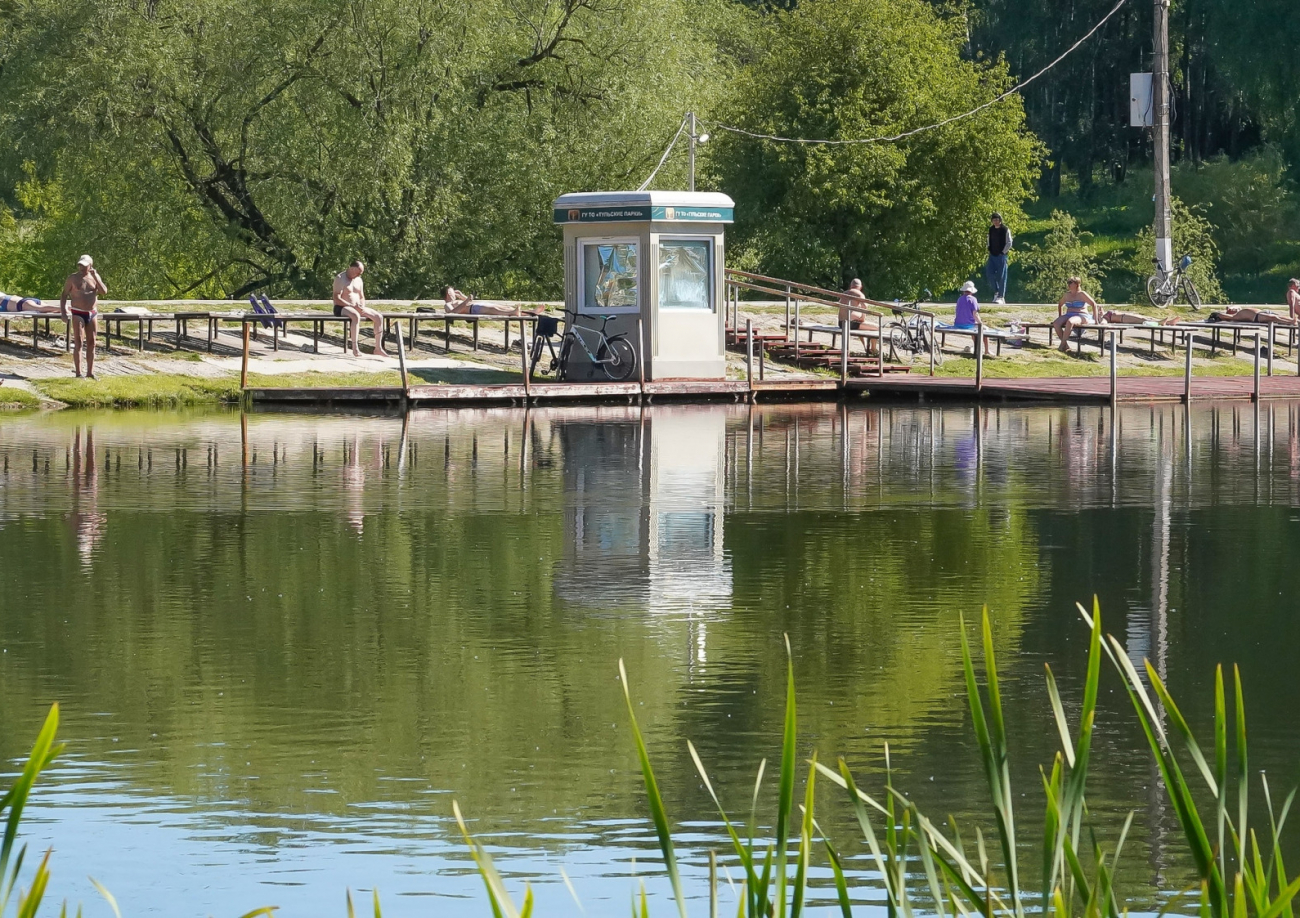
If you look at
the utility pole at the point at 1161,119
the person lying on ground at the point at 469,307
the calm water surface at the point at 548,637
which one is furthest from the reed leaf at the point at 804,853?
the utility pole at the point at 1161,119

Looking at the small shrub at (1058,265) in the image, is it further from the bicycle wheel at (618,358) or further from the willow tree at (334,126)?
the bicycle wheel at (618,358)

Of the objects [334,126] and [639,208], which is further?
[334,126]

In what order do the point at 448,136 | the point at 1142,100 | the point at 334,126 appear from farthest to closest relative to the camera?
1. the point at 448,136
2. the point at 334,126
3. the point at 1142,100

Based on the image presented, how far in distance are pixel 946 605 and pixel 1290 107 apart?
55697mm

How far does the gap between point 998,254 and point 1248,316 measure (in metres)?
4.79

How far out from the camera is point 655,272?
3005 cm

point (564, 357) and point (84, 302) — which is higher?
point (84, 302)

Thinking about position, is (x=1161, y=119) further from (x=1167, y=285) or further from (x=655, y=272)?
(x=655, y=272)

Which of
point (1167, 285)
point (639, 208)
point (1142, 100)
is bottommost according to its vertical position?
point (1167, 285)

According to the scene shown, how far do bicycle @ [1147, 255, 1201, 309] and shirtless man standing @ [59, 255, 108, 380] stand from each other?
20706 mm

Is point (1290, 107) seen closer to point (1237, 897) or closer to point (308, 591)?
point (308, 591)

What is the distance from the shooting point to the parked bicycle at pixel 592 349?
29859 millimetres

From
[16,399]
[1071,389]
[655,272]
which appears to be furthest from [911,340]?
[16,399]

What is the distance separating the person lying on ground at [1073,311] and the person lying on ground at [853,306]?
367 cm
